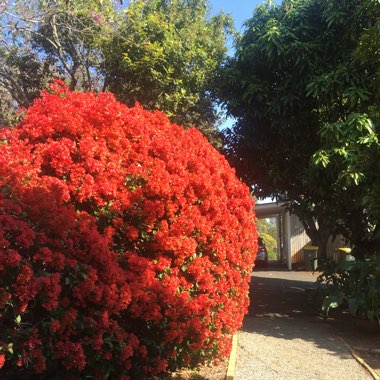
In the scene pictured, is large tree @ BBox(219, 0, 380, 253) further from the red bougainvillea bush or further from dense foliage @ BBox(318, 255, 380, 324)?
the red bougainvillea bush

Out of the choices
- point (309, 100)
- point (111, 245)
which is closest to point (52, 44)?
point (309, 100)

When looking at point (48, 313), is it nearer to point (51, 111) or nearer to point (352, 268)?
point (51, 111)

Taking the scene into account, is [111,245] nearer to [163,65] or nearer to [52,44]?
[163,65]

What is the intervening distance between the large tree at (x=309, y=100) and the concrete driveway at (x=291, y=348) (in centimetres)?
191

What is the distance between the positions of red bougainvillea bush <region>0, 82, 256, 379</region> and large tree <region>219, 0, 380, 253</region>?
218 centimetres

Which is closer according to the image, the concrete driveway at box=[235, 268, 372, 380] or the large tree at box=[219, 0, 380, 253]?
the concrete driveway at box=[235, 268, 372, 380]

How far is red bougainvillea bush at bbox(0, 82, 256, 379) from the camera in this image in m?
3.50

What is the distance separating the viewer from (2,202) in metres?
3.55

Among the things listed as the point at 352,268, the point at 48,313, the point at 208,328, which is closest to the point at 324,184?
the point at 352,268

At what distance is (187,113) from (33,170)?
5.79 m

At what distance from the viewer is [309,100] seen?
834cm

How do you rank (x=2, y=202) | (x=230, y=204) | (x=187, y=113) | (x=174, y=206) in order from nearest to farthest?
(x=2, y=202)
(x=174, y=206)
(x=230, y=204)
(x=187, y=113)

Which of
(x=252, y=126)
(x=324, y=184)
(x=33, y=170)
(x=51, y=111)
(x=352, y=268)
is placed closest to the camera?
(x=33, y=170)

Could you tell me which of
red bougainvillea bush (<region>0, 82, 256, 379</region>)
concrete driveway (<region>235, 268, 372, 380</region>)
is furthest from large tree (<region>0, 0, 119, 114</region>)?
concrete driveway (<region>235, 268, 372, 380</region>)
